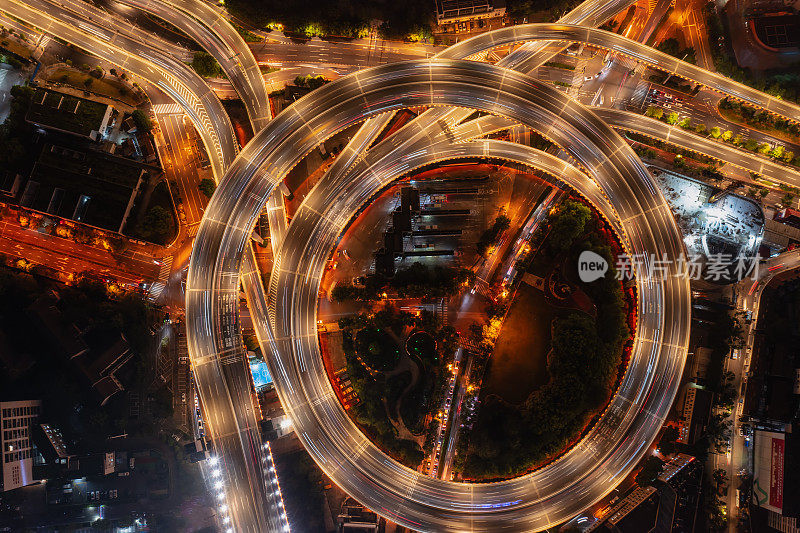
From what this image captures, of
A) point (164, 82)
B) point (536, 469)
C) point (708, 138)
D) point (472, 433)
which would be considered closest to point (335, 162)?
point (164, 82)

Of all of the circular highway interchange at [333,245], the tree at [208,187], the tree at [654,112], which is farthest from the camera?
the tree at [654,112]

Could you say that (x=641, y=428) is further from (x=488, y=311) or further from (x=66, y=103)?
(x=66, y=103)

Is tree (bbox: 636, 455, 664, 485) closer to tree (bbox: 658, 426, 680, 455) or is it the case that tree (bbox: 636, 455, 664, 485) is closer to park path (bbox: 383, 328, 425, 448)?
tree (bbox: 658, 426, 680, 455)

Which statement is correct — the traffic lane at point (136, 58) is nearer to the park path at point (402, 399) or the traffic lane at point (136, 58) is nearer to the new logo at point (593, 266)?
the park path at point (402, 399)

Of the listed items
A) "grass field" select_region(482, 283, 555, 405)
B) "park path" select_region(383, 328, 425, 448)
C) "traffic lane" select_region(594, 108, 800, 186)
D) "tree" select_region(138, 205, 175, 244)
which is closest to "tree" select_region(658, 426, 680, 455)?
"grass field" select_region(482, 283, 555, 405)

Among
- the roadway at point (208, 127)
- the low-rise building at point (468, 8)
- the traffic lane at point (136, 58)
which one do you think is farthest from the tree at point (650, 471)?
the traffic lane at point (136, 58)

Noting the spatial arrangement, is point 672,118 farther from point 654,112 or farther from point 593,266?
point 593,266
